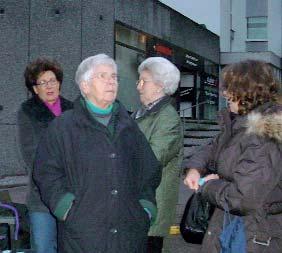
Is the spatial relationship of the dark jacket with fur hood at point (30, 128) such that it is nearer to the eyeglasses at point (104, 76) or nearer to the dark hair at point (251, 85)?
the eyeglasses at point (104, 76)

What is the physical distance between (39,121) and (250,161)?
1.69 m

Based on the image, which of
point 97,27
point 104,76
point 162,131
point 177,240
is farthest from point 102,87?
point 97,27

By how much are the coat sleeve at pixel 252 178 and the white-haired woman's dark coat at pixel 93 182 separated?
532 millimetres

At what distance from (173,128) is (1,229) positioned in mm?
1231

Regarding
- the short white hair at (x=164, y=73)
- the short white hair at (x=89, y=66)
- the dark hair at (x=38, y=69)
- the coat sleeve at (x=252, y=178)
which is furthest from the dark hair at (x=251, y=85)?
the dark hair at (x=38, y=69)

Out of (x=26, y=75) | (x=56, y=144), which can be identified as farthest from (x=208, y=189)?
(x=26, y=75)

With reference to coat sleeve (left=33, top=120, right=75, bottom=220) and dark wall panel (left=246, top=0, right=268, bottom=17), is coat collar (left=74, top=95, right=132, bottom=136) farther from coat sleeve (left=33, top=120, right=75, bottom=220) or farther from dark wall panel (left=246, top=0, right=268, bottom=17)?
dark wall panel (left=246, top=0, right=268, bottom=17)

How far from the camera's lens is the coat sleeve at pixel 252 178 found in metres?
2.85

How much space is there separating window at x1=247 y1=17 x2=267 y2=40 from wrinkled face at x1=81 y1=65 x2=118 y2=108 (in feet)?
104

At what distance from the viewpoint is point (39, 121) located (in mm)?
4070

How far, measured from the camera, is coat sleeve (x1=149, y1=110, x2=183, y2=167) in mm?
3824

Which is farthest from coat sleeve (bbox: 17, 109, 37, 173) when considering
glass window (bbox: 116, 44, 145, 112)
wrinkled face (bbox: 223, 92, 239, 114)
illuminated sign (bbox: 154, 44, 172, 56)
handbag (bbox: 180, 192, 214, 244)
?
illuminated sign (bbox: 154, 44, 172, 56)

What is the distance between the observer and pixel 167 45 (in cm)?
1992

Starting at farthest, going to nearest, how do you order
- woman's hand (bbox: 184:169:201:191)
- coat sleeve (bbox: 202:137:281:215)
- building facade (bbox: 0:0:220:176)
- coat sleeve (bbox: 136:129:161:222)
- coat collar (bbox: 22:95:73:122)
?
1. building facade (bbox: 0:0:220:176)
2. coat collar (bbox: 22:95:73:122)
3. coat sleeve (bbox: 136:129:161:222)
4. woman's hand (bbox: 184:169:201:191)
5. coat sleeve (bbox: 202:137:281:215)
